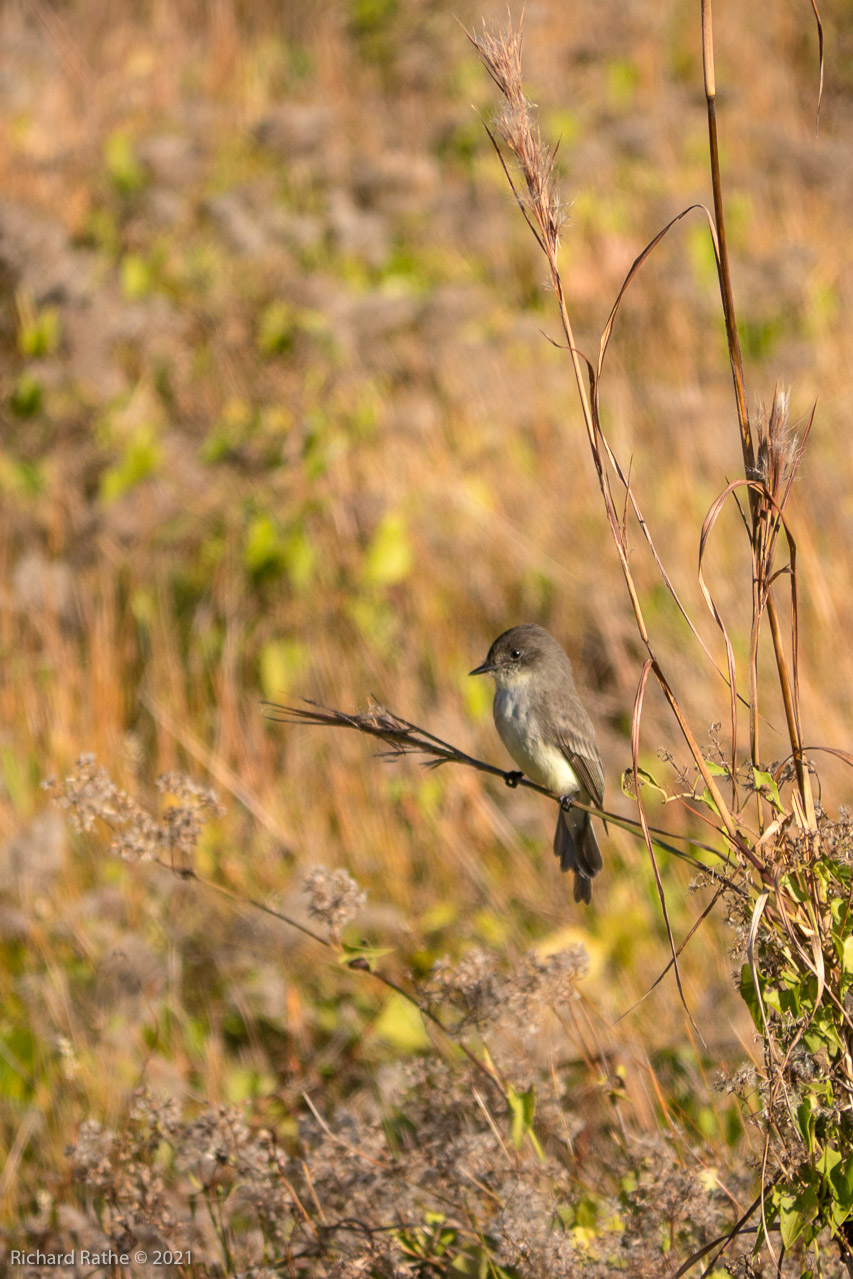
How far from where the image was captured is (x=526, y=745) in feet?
10.5

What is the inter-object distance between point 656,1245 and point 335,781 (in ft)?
9.13

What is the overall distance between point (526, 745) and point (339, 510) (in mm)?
2754

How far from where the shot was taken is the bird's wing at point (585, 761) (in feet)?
10.5

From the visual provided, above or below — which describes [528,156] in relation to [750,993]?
above

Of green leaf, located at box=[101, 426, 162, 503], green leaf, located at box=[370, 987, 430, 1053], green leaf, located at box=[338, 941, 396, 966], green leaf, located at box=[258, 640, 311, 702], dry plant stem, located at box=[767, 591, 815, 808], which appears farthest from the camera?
green leaf, located at box=[101, 426, 162, 503]

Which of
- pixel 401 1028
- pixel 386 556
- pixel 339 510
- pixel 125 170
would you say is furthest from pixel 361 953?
pixel 125 170

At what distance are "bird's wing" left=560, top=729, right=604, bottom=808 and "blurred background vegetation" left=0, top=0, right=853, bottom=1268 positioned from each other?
561 mm

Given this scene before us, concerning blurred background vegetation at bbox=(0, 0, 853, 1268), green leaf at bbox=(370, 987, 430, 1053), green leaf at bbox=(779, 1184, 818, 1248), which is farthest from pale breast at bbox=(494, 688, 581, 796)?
green leaf at bbox=(779, 1184, 818, 1248)

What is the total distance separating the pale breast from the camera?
3201 mm

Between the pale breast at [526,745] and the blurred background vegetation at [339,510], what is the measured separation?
A: 61cm

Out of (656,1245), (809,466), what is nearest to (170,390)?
(809,466)

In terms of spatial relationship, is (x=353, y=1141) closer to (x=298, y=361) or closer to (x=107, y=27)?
(x=298, y=361)

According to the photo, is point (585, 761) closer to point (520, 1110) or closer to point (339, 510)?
point (520, 1110)

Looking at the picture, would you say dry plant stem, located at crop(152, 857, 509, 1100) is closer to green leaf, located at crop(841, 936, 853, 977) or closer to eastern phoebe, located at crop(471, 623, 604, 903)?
green leaf, located at crop(841, 936, 853, 977)
